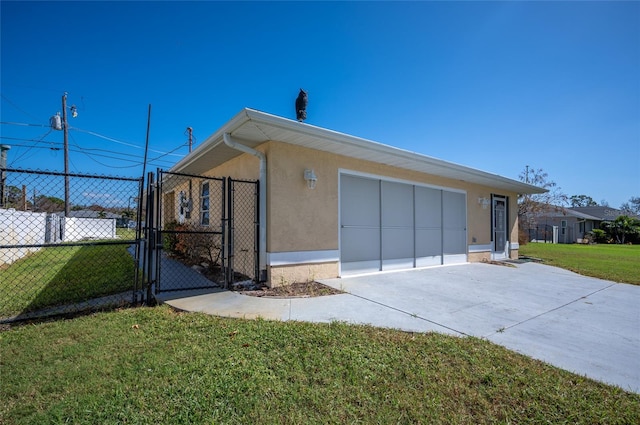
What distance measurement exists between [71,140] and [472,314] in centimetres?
2311

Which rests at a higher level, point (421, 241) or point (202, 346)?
point (421, 241)

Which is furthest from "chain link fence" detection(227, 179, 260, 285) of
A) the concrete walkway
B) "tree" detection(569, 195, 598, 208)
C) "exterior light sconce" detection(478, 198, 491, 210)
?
"tree" detection(569, 195, 598, 208)

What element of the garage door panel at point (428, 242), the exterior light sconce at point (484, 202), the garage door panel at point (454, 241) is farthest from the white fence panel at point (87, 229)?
the exterior light sconce at point (484, 202)

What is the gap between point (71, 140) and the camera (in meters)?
17.8

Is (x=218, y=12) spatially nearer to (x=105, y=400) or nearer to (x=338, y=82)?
(x=338, y=82)

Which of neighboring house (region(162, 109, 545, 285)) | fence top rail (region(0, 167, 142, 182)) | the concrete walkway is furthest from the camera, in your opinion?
neighboring house (region(162, 109, 545, 285))

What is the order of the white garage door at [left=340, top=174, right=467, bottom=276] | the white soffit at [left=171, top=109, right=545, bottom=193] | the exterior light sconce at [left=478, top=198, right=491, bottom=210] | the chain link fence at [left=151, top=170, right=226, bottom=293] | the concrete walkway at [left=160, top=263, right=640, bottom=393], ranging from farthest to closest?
the exterior light sconce at [left=478, top=198, right=491, bottom=210] → the white garage door at [left=340, top=174, right=467, bottom=276] → the chain link fence at [left=151, top=170, right=226, bottom=293] → the white soffit at [left=171, top=109, right=545, bottom=193] → the concrete walkway at [left=160, top=263, right=640, bottom=393]

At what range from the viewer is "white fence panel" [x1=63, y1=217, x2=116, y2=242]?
16.5 meters

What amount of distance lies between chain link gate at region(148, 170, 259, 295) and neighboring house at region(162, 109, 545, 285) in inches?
Answer: 10.4

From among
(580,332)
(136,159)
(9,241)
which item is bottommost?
(580,332)

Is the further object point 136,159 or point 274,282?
point 136,159

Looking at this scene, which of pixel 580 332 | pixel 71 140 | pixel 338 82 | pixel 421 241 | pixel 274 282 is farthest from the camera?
pixel 71 140

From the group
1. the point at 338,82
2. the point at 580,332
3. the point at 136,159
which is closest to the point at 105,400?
the point at 580,332

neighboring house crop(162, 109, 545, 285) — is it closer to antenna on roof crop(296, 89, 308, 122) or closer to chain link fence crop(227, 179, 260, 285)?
chain link fence crop(227, 179, 260, 285)
